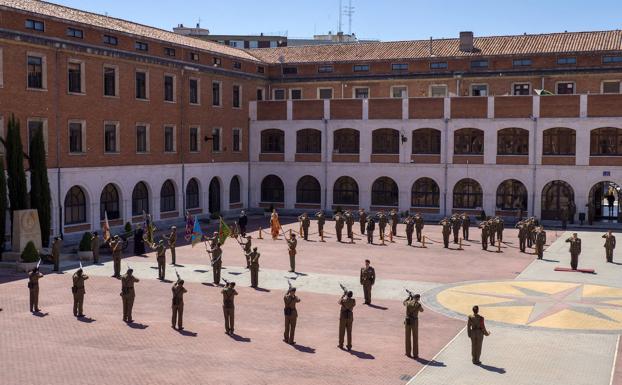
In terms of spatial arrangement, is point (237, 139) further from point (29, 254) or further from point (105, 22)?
point (29, 254)

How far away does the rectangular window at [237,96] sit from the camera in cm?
5147

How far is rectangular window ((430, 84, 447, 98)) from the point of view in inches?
2074

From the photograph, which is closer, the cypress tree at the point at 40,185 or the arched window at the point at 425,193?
the cypress tree at the point at 40,185

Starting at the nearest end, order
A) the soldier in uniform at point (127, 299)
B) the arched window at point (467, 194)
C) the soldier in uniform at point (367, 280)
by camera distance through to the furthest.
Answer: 1. the soldier in uniform at point (127, 299)
2. the soldier in uniform at point (367, 280)
3. the arched window at point (467, 194)

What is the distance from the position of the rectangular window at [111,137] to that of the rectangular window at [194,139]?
22.9 feet

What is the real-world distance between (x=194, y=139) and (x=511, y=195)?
20261 mm

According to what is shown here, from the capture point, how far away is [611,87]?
49.0 metres

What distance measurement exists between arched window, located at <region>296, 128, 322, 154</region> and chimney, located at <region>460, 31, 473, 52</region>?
39.0 feet

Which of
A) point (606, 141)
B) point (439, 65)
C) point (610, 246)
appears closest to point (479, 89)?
point (439, 65)

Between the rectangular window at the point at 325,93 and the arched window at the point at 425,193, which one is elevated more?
the rectangular window at the point at 325,93

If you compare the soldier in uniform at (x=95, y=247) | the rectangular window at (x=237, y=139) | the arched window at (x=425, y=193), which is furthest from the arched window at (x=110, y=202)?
the arched window at (x=425, y=193)

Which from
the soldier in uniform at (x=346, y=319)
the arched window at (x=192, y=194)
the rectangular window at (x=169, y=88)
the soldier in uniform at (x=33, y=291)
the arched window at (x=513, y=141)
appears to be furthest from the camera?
the arched window at (x=192, y=194)

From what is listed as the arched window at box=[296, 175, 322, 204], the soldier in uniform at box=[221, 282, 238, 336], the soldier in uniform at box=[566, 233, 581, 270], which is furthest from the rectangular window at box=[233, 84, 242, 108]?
the soldier in uniform at box=[221, 282, 238, 336]

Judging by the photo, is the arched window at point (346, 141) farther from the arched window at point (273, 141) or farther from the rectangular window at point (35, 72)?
the rectangular window at point (35, 72)
